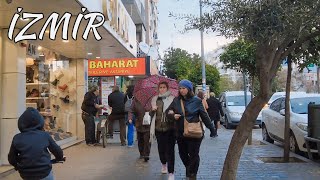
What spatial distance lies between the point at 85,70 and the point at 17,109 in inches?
237

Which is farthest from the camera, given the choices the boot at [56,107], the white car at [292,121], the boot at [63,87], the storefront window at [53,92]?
the boot at [63,87]

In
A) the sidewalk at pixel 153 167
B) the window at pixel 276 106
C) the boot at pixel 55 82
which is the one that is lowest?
the sidewalk at pixel 153 167

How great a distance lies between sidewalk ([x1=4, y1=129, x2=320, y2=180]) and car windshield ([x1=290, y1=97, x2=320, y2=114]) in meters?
1.14

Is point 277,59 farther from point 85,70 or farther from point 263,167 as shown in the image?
point 85,70

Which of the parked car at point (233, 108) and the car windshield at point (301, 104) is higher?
the car windshield at point (301, 104)

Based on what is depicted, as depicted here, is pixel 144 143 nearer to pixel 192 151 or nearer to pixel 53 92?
pixel 192 151

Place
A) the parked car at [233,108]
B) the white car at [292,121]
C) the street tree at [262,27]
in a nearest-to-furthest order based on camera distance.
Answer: the street tree at [262,27] < the white car at [292,121] < the parked car at [233,108]

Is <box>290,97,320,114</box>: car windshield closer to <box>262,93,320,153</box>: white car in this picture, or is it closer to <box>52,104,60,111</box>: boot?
<box>262,93,320,153</box>: white car

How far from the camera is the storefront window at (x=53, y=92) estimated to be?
12.6 m

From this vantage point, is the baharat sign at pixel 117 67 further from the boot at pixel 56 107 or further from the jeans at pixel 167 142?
the jeans at pixel 167 142

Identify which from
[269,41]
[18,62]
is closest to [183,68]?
[18,62]

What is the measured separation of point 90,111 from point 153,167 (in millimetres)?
4749

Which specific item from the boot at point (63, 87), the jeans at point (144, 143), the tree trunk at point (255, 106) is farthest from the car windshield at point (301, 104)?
the boot at point (63, 87)

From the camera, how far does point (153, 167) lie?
364 inches
